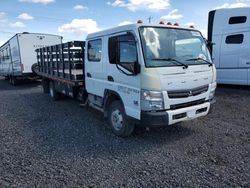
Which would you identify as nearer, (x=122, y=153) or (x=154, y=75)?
(x=154, y=75)

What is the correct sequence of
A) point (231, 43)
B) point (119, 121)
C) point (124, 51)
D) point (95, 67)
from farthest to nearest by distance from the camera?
1. point (231, 43)
2. point (95, 67)
3. point (119, 121)
4. point (124, 51)

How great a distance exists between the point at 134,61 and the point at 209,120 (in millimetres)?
3071

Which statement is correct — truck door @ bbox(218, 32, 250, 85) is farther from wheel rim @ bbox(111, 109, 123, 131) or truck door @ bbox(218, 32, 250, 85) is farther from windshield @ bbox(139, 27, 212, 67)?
wheel rim @ bbox(111, 109, 123, 131)

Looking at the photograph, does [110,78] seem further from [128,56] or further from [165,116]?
[165,116]

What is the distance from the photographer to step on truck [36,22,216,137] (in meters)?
4.50

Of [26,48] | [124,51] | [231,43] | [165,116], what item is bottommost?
[165,116]

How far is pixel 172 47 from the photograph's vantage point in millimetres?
4879

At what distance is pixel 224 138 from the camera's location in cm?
523

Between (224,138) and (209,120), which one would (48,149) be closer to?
(224,138)

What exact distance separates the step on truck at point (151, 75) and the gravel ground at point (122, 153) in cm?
55

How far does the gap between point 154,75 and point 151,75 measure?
5 centimetres

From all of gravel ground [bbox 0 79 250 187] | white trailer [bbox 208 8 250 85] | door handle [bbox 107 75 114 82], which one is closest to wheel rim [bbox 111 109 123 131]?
gravel ground [bbox 0 79 250 187]

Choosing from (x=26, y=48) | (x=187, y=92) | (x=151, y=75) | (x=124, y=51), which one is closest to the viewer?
(x=151, y=75)

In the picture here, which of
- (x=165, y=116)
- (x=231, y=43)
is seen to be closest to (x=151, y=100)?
(x=165, y=116)
